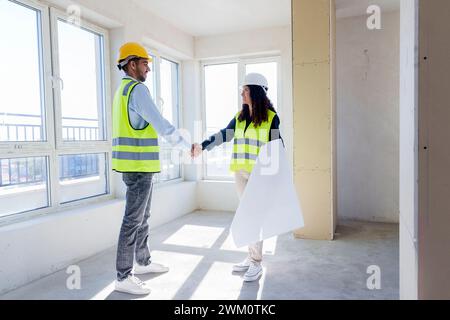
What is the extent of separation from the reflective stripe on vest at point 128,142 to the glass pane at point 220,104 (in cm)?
277

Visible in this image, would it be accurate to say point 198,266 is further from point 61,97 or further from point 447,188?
point 447,188

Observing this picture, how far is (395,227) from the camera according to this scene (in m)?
3.97

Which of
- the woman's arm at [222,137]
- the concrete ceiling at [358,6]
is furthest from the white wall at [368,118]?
the woman's arm at [222,137]

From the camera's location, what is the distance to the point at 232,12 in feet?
13.1

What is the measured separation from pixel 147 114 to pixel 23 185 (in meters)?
1.35

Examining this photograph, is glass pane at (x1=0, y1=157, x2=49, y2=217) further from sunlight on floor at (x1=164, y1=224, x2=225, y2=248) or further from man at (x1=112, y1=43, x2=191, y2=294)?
sunlight on floor at (x1=164, y1=224, x2=225, y2=248)

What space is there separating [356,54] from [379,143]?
118 cm

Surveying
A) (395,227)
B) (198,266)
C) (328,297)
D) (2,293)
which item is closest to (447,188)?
(328,297)

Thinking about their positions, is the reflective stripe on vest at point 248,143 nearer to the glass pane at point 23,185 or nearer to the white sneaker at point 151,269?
the white sneaker at point 151,269

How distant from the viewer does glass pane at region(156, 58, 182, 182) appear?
4.62m

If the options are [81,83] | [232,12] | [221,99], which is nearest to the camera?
[81,83]

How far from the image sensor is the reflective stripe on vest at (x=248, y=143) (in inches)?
96.0

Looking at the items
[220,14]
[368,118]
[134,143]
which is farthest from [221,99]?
[134,143]

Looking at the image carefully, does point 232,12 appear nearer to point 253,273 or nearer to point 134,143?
point 134,143
